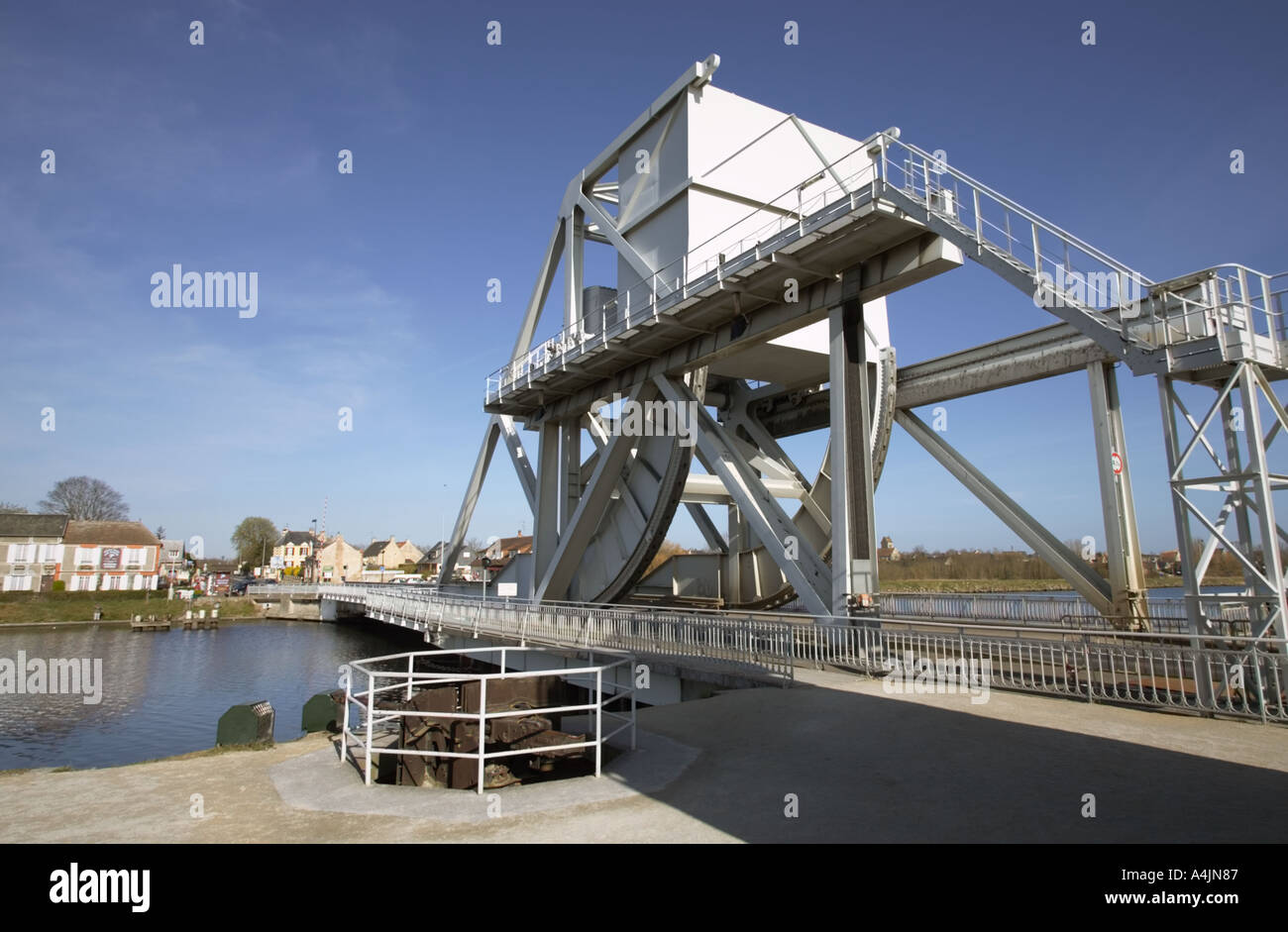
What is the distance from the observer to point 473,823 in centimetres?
626

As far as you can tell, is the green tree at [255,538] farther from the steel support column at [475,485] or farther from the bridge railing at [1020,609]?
the bridge railing at [1020,609]

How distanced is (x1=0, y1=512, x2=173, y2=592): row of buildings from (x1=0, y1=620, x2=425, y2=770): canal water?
14541mm

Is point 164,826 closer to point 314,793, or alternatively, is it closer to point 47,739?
point 314,793

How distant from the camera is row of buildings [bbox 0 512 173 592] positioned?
198 ft

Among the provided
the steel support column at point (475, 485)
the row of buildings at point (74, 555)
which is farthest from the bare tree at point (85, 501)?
the steel support column at point (475, 485)

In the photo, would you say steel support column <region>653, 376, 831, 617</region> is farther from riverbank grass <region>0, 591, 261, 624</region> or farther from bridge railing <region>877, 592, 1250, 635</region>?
riverbank grass <region>0, 591, 261, 624</region>

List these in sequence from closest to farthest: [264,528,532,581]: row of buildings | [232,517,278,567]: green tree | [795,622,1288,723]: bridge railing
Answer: [795,622,1288,723]: bridge railing, [264,528,532,581]: row of buildings, [232,517,278,567]: green tree

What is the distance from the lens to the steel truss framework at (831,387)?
35.1 ft

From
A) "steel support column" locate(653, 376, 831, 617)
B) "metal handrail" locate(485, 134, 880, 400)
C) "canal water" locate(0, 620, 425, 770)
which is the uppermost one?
"metal handrail" locate(485, 134, 880, 400)

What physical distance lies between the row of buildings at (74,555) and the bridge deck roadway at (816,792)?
225 ft

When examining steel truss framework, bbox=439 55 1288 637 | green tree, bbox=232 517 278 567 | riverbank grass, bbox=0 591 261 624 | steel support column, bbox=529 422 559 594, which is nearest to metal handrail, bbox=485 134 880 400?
steel truss framework, bbox=439 55 1288 637

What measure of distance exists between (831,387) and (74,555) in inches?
2820
